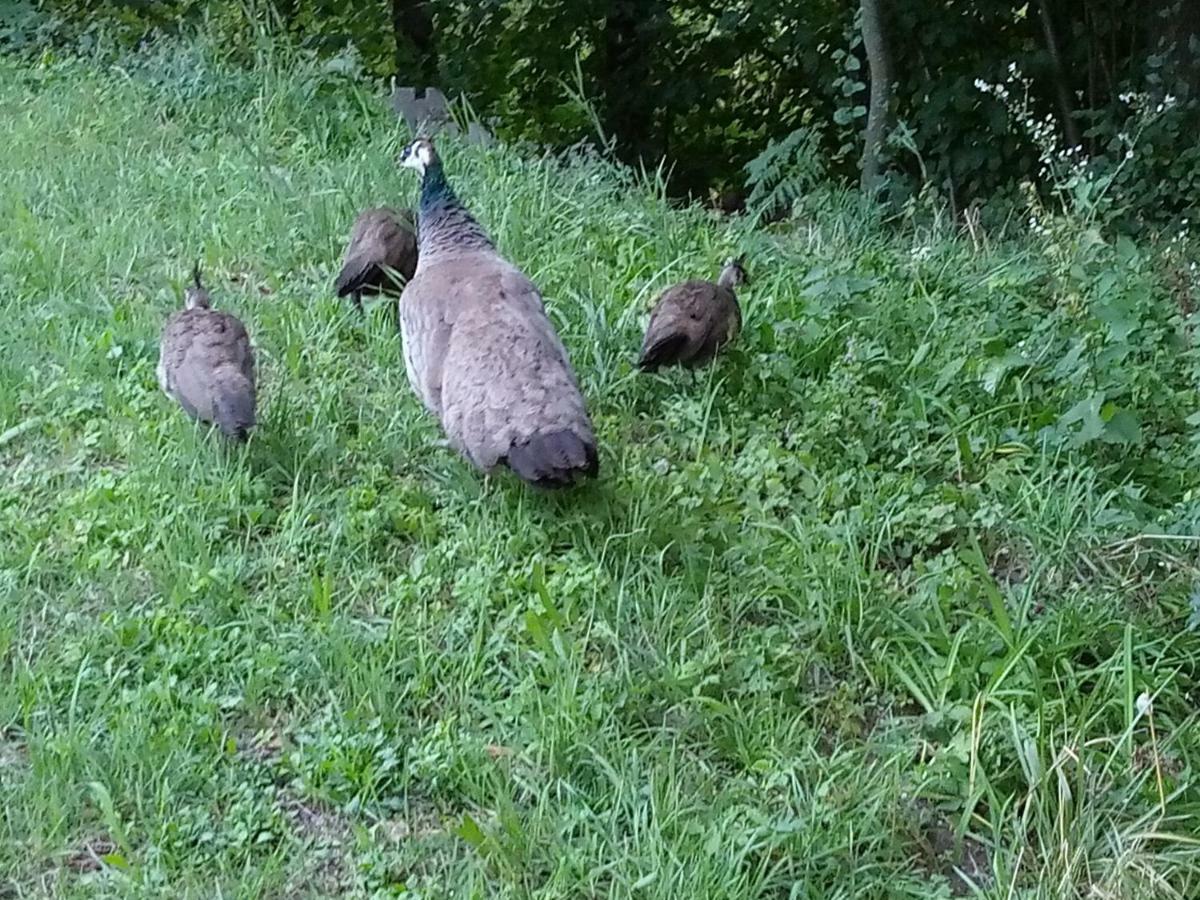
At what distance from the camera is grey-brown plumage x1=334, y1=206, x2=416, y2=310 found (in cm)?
514

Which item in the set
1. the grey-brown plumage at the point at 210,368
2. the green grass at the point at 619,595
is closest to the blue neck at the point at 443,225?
the green grass at the point at 619,595

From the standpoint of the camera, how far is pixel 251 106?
23.0 feet

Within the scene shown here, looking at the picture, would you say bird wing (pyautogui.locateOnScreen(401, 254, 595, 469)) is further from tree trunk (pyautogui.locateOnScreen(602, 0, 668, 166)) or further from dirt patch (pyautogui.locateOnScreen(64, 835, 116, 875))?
tree trunk (pyautogui.locateOnScreen(602, 0, 668, 166))

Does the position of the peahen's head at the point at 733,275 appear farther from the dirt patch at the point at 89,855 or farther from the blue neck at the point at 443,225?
the dirt patch at the point at 89,855

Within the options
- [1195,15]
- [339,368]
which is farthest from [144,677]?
[1195,15]

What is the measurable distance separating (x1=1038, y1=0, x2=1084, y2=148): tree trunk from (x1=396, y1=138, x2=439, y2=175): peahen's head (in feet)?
15.0

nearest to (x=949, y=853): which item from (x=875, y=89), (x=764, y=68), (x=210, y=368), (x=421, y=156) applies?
(x=210, y=368)

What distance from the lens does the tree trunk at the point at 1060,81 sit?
8.33 metres

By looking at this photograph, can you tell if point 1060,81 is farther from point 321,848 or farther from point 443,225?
point 321,848

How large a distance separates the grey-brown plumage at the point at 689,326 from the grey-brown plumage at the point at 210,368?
4.39 ft

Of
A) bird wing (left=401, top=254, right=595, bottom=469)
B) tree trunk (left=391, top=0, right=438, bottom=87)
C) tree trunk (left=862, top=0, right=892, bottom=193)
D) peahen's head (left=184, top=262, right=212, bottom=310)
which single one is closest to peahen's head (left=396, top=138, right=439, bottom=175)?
bird wing (left=401, top=254, right=595, bottom=469)

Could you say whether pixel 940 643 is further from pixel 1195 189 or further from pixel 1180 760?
pixel 1195 189

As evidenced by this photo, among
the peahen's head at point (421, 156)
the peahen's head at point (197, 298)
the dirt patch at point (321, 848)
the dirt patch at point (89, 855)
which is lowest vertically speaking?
the dirt patch at point (321, 848)

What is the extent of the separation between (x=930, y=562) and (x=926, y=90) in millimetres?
5144
